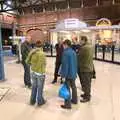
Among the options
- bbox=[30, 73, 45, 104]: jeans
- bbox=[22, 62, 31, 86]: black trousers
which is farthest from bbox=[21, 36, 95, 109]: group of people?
bbox=[22, 62, 31, 86]: black trousers

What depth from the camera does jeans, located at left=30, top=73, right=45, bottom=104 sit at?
4.68m

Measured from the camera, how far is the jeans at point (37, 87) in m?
4.68

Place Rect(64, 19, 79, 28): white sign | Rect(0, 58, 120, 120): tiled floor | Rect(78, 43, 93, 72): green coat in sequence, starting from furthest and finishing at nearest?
Rect(64, 19, 79, 28): white sign → Rect(78, 43, 93, 72): green coat → Rect(0, 58, 120, 120): tiled floor

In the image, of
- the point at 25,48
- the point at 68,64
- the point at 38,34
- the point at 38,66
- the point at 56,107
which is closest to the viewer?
the point at 68,64

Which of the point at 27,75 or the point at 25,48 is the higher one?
the point at 25,48

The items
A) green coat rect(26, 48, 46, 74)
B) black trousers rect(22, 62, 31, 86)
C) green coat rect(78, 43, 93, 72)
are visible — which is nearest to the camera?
green coat rect(26, 48, 46, 74)

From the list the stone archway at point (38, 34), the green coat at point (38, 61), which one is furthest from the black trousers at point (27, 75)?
the stone archway at point (38, 34)

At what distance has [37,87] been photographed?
188 inches

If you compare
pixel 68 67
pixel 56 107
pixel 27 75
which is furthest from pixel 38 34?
pixel 68 67

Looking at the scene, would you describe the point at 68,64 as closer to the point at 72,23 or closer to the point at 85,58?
the point at 85,58

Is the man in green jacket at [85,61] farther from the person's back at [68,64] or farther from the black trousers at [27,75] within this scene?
the black trousers at [27,75]

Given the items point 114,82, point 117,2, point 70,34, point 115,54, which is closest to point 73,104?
point 114,82

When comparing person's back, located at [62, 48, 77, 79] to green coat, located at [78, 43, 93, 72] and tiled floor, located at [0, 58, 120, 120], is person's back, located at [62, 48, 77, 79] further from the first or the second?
tiled floor, located at [0, 58, 120, 120]

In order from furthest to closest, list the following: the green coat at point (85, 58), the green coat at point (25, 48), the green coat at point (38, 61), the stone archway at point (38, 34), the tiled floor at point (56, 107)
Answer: the stone archway at point (38, 34) < the green coat at point (25, 48) < the green coat at point (85, 58) < the green coat at point (38, 61) < the tiled floor at point (56, 107)
